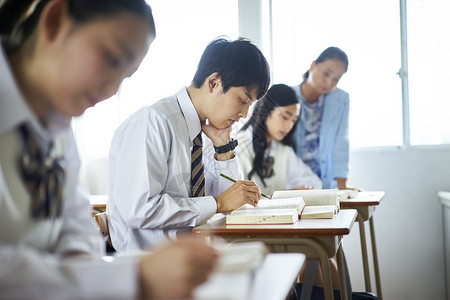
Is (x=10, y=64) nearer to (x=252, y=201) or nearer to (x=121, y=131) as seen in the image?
(x=121, y=131)

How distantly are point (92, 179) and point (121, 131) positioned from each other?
9.15ft

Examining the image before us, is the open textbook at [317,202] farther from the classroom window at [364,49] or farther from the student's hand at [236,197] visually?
the classroom window at [364,49]

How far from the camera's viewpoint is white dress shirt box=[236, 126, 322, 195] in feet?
11.0

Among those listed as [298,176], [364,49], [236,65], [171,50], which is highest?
[171,50]

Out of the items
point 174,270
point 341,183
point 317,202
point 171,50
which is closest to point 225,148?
point 317,202

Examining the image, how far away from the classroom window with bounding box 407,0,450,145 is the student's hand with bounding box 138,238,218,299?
3.61 meters

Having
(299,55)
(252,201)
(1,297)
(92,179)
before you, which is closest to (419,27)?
(299,55)

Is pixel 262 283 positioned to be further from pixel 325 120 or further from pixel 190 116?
pixel 325 120

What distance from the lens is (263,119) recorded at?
11.2 feet

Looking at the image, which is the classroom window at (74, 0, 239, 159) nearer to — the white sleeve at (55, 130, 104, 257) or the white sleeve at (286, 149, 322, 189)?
the white sleeve at (286, 149, 322, 189)

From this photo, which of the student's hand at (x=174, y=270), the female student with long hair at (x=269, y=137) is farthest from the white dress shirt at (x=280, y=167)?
the student's hand at (x=174, y=270)

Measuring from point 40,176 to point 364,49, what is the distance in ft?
11.8

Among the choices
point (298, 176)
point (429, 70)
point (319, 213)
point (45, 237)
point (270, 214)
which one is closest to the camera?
point (45, 237)

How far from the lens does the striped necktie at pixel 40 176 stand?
0.74 m
